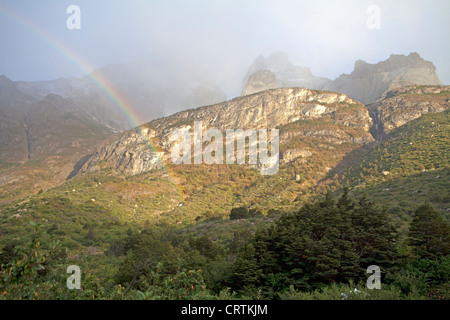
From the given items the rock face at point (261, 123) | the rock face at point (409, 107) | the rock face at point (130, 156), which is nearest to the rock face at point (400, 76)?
the rock face at point (409, 107)

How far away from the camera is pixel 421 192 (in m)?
37.5

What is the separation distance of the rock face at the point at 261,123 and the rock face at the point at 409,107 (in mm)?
5519

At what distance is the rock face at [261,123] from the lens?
111 meters

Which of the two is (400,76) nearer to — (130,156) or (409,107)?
(409,107)

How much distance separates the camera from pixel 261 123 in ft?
427

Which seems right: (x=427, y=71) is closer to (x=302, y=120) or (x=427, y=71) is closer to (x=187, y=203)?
(x=302, y=120)

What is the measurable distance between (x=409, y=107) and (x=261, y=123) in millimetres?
63477

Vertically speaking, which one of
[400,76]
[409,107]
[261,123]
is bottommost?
[409,107]

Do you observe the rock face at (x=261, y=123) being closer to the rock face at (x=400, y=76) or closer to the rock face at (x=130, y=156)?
the rock face at (x=130, y=156)

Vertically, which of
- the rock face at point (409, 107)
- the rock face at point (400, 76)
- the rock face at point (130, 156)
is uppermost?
the rock face at point (400, 76)

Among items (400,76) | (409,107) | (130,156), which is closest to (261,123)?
(409,107)

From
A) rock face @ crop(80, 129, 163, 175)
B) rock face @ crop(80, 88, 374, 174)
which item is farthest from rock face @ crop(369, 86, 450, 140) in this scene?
rock face @ crop(80, 129, 163, 175)

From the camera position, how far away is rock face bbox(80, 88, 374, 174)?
110688 mm

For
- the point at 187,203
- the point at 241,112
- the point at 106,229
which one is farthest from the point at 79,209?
the point at 241,112
